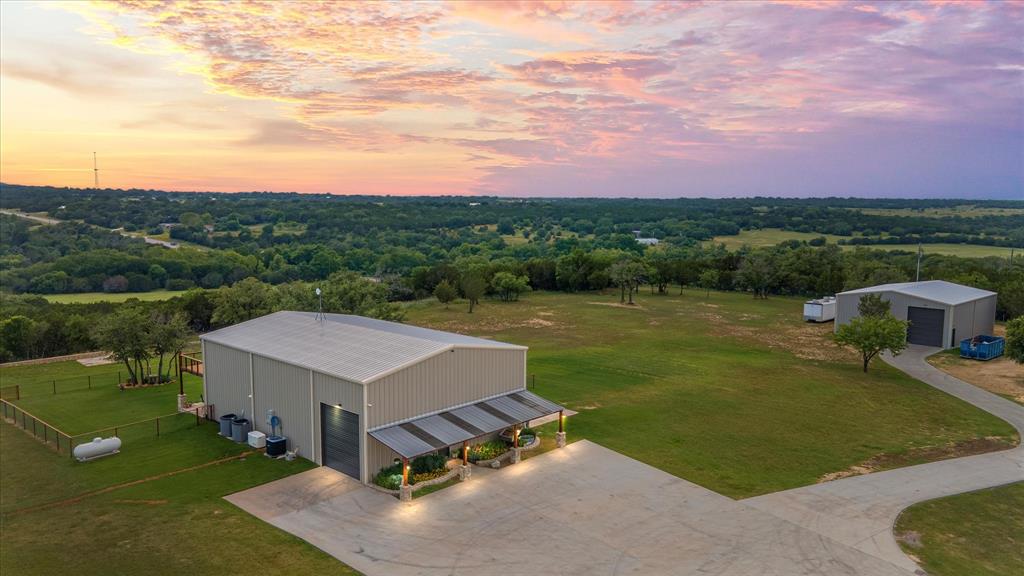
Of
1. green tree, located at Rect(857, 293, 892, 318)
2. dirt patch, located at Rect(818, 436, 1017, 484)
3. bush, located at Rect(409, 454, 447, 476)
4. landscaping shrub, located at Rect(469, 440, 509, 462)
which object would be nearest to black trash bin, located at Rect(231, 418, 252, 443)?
bush, located at Rect(409, 454, 447, 476)

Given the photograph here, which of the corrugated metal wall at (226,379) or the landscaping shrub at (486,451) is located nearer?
the landscaping shrub at (486,451)

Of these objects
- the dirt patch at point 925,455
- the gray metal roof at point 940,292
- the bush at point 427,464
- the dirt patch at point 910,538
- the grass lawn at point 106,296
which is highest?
the gray metal roof at point 940,292

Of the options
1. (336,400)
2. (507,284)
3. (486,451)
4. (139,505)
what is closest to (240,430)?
(139,505)

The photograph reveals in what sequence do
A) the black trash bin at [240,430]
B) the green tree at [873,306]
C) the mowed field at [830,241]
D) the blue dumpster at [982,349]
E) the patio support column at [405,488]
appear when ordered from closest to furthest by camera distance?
the patio support column at [405,488] → the black trash bin at [240,430] → the blue dumpster at [982,349] → the green tree at [873,306] → the mowed field at [830,241]

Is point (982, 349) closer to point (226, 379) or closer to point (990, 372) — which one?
point (990, 372)

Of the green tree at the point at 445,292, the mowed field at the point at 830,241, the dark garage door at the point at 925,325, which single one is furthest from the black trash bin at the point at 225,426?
the mowed field at the point at 830,241

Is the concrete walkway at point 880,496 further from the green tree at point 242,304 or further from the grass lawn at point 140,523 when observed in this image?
the green tree at point 242,304
